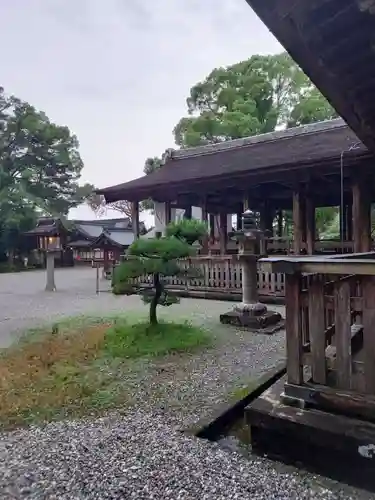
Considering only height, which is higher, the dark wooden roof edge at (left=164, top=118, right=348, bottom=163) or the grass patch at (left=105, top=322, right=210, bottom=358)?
the dark wooden roof edge at (left=164, top=118, right=348, bottom=163)

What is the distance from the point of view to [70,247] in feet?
80.2

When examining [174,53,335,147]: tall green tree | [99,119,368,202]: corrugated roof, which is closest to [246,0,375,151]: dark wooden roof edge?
[99,119,368,202]: corrugated roof

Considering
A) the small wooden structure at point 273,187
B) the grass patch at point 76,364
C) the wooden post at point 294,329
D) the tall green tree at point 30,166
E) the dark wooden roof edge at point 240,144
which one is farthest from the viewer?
the tall green tree at point 30,166

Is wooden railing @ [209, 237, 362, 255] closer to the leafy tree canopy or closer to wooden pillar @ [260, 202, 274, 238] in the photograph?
wooden pillar @ [260, 202, 274, 238]

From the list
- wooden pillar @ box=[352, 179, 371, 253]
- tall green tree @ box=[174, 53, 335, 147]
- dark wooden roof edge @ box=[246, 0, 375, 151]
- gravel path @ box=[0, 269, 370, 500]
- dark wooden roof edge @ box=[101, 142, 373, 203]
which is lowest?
gravel path @ box=[0, 269, 370, 500]

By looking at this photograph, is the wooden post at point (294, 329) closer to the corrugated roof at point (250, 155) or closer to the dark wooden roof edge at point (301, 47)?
the dark wooden roof edge at point (301, 47)

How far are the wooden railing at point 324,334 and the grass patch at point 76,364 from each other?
141cm

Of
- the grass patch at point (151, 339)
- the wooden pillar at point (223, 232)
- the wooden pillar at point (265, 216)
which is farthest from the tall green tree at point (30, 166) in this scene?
the grass patch at point (151, 339)

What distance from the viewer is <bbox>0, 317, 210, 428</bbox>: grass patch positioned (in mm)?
2719

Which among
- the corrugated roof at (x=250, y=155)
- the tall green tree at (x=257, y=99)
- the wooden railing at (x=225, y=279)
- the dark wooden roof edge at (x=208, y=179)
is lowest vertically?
the wooden railing at (x=225, y=279)

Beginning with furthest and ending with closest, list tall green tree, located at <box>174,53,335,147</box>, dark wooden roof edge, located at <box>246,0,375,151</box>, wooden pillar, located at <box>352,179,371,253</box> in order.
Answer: tall green tree, located at <box>174,53,335,147</box>, wooden pillar, located at <box>352,179,371,253</box>, dark wooden roof edge, located at <box>246,0,375,151</box>

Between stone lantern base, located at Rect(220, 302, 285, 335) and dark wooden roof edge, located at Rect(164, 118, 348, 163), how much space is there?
250 inches

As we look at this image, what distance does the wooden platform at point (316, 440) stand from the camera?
6.11 ft

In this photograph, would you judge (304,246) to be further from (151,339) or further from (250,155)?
(151,339)
